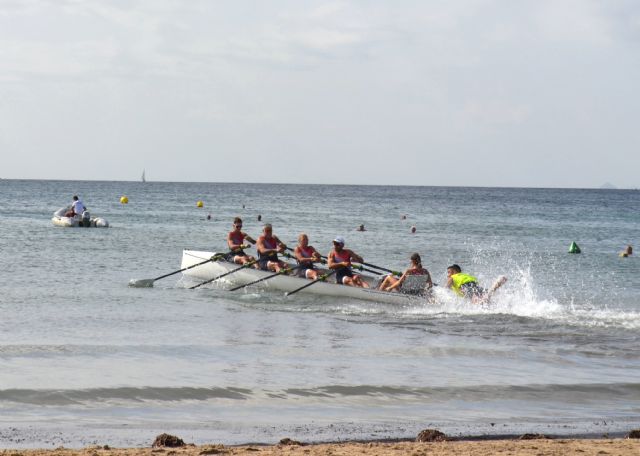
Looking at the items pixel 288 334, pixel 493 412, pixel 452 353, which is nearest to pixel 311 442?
pixel 493 412

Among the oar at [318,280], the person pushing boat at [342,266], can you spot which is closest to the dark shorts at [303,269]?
the oar at [318,280]

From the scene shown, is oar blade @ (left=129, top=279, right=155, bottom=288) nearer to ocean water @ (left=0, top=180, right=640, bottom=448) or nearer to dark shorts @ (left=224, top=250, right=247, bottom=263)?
ocean water @ (left=0, top=180, right=640, bottom=448)

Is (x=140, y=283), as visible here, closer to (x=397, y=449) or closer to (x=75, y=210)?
(x=397, y=449)

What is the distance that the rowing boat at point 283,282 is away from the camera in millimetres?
20016

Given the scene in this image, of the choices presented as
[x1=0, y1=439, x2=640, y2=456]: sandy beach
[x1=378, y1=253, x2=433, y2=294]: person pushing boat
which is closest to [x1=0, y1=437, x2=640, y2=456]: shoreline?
[x1=0, y1=439, x2=640, y2=456]: sandy beach

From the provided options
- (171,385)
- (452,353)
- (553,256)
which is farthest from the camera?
(553,256)

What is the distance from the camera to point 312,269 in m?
22.6

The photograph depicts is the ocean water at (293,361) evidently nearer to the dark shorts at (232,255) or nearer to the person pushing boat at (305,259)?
the person pushing boat at (305,259)

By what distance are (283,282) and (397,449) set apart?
46.8 ft

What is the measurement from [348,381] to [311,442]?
3.16m

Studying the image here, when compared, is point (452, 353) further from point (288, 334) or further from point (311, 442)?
point (311, 442)

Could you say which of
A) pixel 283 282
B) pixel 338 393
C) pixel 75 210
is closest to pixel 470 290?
pixel 283 282

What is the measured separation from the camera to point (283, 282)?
22.3 m

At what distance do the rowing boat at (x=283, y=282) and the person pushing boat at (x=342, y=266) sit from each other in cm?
31
